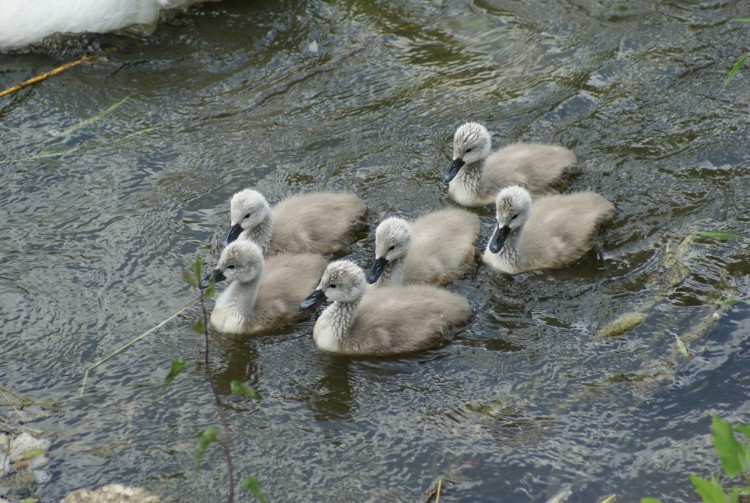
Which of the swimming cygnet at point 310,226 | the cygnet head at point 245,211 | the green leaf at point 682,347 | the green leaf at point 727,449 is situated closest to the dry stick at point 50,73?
the cygnet head at point 245,211

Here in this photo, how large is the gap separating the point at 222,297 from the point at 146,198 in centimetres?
127

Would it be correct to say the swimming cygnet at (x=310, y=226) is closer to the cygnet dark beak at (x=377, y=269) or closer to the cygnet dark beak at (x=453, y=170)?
the cygnet dark beak at (x=377, y=269)

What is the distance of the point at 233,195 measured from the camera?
22.5 ft

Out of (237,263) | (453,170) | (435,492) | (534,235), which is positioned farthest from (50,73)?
(435,492)

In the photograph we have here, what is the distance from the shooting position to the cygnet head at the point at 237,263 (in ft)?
19.1

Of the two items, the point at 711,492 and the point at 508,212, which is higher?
the point at 711,492

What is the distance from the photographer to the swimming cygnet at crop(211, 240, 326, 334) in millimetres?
5844

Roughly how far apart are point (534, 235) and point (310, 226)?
1.44 m

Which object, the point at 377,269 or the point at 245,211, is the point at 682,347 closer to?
the point at 377,269

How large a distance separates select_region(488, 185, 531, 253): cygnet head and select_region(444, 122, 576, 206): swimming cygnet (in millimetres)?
610

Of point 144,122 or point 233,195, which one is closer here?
point 233,195

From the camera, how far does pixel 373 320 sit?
5734 millimetres

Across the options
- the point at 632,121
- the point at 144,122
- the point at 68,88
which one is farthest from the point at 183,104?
the point at 632,121

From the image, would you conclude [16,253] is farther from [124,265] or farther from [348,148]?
[348,148]
